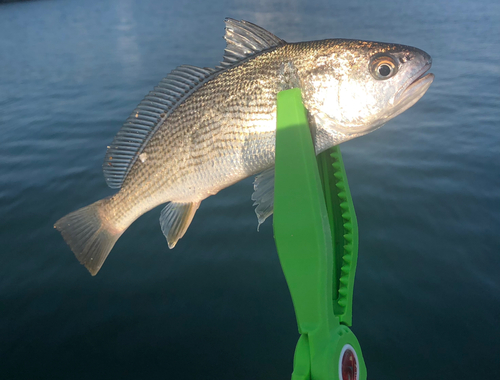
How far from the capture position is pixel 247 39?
1.79 m

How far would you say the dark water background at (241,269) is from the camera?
3.16m

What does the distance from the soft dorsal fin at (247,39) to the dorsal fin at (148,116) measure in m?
0.17

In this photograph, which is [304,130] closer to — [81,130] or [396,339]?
[396,339]

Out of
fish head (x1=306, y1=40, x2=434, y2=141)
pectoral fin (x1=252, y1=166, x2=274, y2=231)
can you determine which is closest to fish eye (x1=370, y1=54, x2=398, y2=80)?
fish head (x1=306, y1=40, x2=434, y2=141)

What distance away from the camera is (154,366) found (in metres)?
3.14

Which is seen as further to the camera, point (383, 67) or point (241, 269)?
point (241, 269)

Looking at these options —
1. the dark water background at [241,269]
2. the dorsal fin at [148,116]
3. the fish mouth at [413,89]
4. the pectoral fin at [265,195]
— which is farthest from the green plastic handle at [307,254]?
the dark water background at [241,269]

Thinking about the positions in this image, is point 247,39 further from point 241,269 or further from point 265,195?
point 241,269

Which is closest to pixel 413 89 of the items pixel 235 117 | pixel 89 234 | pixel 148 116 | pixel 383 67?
pixel 383 67

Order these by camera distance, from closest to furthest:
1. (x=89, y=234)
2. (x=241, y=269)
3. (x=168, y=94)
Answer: (x=168, y=94) → (x=89, y=234) → (x=241, y=269)

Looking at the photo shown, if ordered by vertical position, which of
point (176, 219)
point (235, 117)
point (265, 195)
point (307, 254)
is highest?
point (235, 117)

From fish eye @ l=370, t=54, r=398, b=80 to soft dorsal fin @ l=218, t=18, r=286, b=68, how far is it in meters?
0.47

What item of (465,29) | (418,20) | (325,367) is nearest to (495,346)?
(325,367)

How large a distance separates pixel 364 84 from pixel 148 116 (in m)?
1.16
